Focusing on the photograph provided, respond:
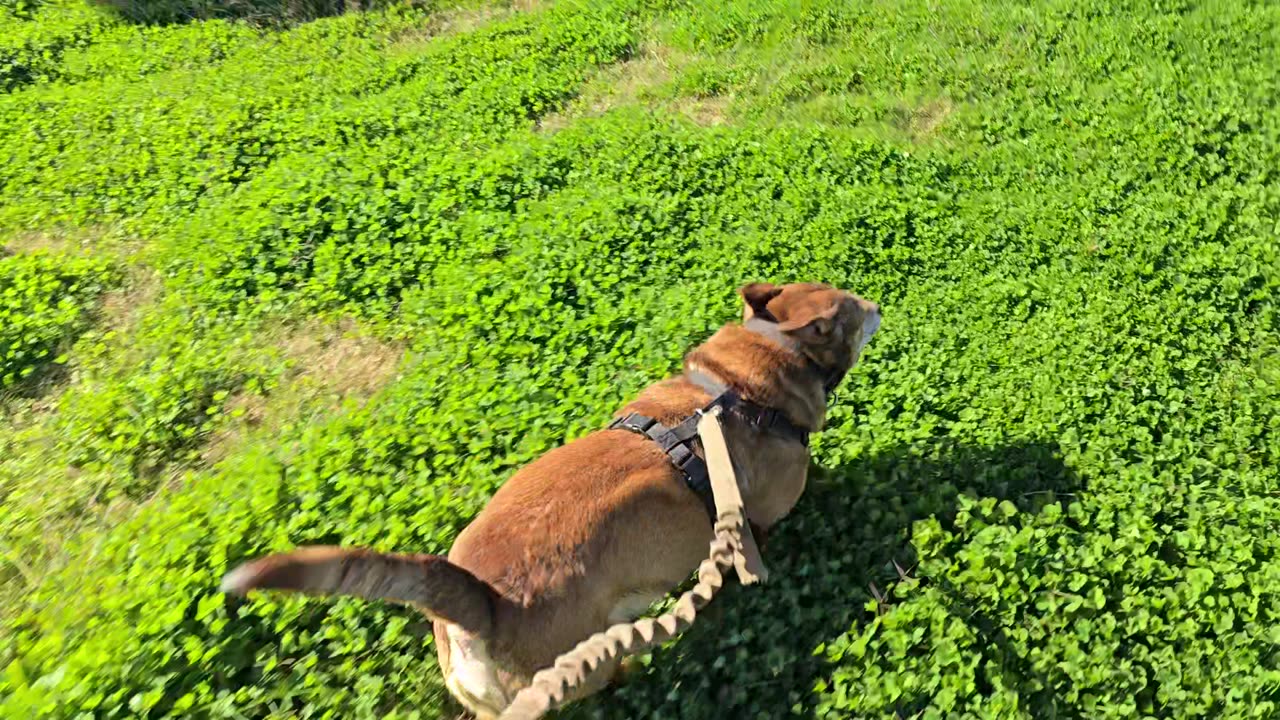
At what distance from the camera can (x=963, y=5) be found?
10492mm

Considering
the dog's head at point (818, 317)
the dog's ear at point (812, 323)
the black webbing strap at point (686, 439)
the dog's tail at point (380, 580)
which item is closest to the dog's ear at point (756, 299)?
the dog's head at point (818, 317)

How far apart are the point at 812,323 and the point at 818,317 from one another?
0.16 feet

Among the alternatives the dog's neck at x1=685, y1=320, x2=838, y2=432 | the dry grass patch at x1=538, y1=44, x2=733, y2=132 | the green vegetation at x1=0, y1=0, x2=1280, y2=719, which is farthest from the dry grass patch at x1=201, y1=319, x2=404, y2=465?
the dry grass patch at x1=538, y1=44, x2=733, y2=132

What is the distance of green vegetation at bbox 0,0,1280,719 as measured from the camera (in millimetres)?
3703

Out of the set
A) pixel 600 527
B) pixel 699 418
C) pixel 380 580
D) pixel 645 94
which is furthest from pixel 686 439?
pixel 645 94

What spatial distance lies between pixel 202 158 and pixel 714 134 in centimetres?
568

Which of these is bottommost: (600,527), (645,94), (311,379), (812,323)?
(311,379)

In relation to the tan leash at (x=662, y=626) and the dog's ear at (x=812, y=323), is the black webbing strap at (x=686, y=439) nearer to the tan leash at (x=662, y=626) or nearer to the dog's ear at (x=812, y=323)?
the tan leash at (x=662, y=626)

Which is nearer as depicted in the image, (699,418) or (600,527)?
(600,527)

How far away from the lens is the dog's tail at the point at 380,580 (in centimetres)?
234

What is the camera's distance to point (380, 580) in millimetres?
2678

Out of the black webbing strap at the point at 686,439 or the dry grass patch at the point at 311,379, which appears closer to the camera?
the black webbing strap at the point at 686,439

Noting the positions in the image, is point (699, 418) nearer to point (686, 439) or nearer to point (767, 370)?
point (686, 439)

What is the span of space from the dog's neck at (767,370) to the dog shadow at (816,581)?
603mm
